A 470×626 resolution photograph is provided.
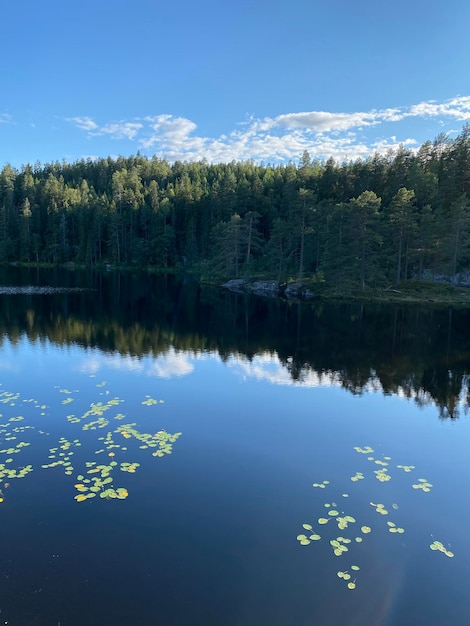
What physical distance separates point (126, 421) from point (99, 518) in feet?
21.6

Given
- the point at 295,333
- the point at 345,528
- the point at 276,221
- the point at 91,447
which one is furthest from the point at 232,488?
the point at 276,221

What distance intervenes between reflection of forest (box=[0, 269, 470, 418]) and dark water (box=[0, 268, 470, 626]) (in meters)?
0.37

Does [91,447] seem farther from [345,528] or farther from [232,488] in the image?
[345,528]

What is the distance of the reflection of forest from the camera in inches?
1027

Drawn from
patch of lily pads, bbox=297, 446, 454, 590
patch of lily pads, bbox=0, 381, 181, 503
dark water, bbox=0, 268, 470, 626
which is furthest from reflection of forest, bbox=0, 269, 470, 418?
patch of lily pads, bbox=0, 381, 181, 503

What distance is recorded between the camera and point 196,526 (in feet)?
35.3

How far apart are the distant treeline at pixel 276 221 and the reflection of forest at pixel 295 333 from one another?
643 inches

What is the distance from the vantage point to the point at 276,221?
8144cm

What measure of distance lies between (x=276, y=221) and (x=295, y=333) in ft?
155

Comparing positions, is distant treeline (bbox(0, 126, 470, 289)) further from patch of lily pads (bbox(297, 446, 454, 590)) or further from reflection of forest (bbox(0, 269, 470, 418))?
patch of lily pads (bbox(297, 446, 454, 590))

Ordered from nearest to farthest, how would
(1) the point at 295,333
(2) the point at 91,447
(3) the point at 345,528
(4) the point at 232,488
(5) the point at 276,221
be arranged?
(3) the point at 345,528 < (4) the point at 232,488 < (2) the point at 91,447 < (1) the point at 295,333 < (5) the point at 276,221

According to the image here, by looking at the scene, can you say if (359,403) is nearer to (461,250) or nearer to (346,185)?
(461,250)

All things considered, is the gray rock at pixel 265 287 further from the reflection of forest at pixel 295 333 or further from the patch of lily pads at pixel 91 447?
the patch of lily pads at pixel 91 447

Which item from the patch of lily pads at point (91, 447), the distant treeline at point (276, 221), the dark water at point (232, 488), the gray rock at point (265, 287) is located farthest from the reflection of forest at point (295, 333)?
the distant treeline at point (276, 221)
